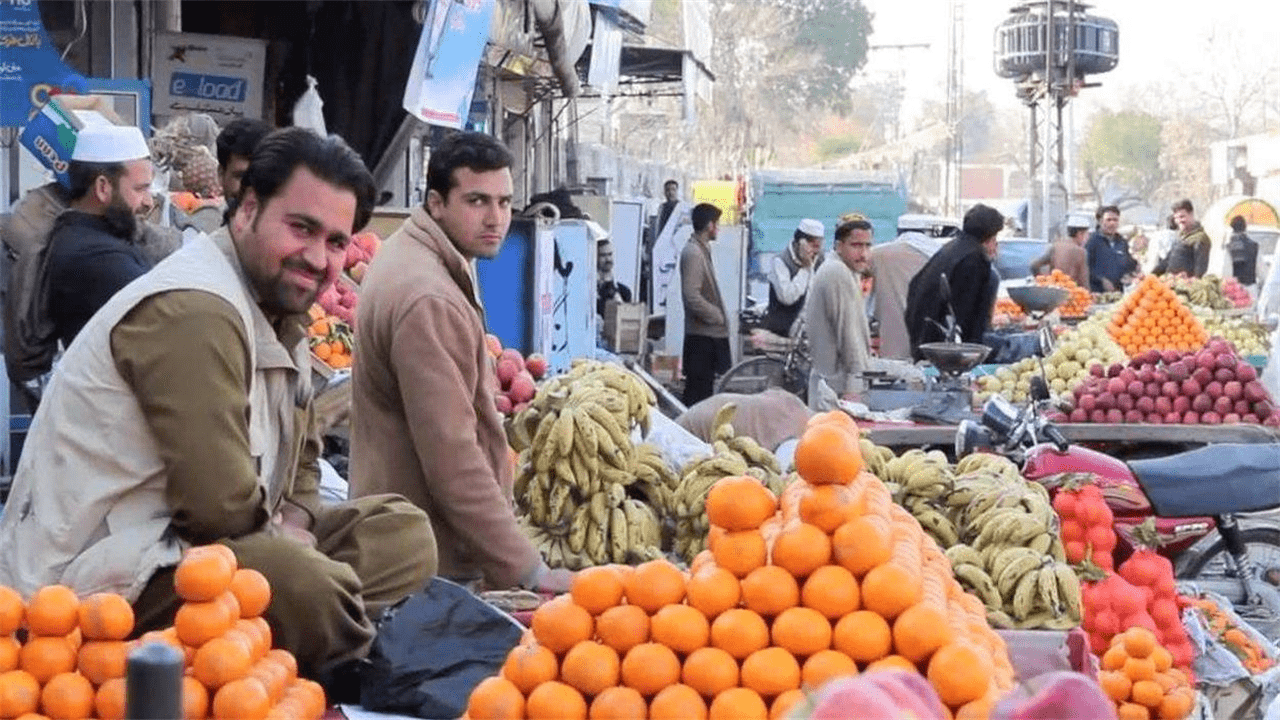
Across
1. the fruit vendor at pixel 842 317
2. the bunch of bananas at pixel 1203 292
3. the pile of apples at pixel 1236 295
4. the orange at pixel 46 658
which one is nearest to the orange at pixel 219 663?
the orange at pixel 46 658

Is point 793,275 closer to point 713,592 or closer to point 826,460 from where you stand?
point 826,460

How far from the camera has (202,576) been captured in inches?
127

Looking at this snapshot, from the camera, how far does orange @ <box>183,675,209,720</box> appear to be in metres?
3.17

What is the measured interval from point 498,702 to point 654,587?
0.33 metres

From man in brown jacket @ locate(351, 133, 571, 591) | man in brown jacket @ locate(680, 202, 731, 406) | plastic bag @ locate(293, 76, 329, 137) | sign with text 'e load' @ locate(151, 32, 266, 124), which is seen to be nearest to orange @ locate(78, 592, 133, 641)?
man in brown jacket @ locate(351, 133, 571, 591)

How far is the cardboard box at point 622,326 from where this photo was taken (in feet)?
50.3

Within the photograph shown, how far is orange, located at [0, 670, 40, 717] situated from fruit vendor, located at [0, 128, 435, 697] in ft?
1.28

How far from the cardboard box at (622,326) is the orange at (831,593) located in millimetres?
12111

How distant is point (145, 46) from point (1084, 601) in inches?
302

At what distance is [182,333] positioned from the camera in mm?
3584

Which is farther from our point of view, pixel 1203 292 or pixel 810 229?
pixel 1203 292

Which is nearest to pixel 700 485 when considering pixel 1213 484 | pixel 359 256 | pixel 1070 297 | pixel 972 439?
pixel 972 439

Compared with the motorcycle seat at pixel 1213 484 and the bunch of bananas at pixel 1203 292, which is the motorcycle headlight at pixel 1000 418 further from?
the bunch of bananas at pixel 1203 292

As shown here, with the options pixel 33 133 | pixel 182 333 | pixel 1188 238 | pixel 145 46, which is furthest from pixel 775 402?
pixel 1188 238
